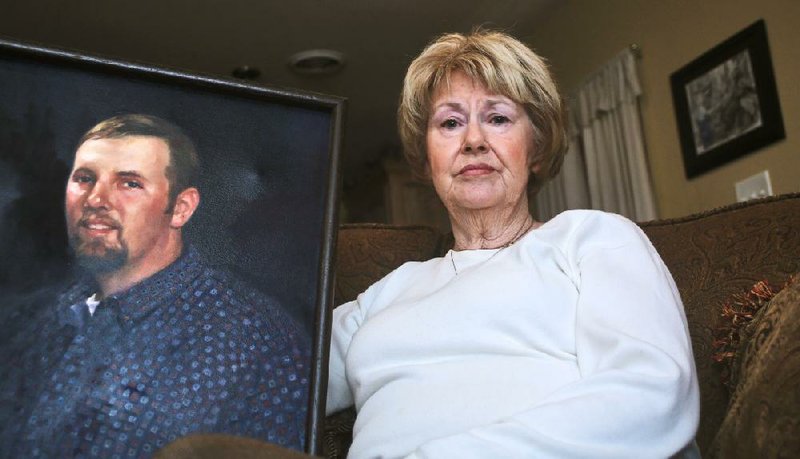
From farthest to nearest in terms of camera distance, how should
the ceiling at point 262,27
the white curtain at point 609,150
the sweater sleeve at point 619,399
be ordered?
1. the ceiling at point 262,27
2. the white curtain at point 609,150
3. the sweater sleeve at point 619,399

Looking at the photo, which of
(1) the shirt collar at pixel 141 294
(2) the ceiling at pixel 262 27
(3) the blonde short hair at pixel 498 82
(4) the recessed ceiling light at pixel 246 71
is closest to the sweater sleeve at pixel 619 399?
(1) the shirt collar at pixel 141 294

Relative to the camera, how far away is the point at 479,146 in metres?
1.32

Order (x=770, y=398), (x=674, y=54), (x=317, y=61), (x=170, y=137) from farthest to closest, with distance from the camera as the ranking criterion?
(x=317, y=61) → (x=674, y=54) → (x=170, y=137) → (x=770, y=398)

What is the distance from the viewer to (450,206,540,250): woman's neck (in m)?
1.36

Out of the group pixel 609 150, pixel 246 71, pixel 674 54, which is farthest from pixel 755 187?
pixel 246 71

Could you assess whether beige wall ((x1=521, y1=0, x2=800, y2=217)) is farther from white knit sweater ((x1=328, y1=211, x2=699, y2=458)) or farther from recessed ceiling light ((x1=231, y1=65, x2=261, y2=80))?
white knit sweater ((x1=328, y1=211, x2=699, y2=458))

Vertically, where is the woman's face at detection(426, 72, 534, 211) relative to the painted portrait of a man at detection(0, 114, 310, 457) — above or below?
above

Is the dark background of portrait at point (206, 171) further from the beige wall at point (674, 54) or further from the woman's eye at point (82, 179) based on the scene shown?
the beige wall at point (674, 54)

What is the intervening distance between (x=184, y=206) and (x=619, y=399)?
59cm

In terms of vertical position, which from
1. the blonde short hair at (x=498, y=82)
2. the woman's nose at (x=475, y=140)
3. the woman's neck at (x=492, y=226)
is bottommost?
the woman's neck at (x=492, y=226)

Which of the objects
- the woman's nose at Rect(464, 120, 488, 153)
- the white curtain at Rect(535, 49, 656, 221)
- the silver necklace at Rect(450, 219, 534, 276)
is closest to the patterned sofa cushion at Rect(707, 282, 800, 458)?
the silver necklace at Rect(450, 219, 534, 276)

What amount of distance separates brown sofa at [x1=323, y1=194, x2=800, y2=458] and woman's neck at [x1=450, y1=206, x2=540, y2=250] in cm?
Result: 20

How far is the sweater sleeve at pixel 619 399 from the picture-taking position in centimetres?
82

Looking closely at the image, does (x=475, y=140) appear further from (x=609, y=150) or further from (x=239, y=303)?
(x=609, y=150)
